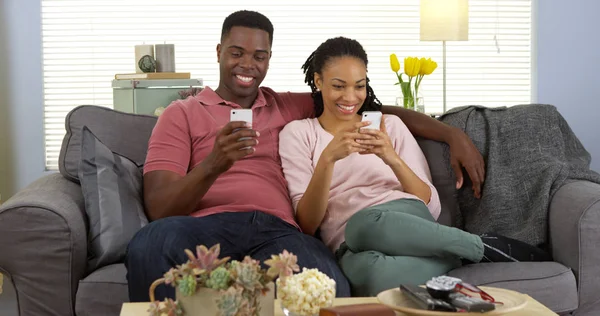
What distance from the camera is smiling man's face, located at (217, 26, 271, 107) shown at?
2.58m

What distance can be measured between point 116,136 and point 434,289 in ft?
4.72

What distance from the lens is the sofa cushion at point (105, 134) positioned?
8.68 feet

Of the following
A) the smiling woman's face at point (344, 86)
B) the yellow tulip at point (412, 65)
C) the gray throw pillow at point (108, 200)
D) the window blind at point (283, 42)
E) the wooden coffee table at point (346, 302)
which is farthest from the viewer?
the window blind at point (283, 42)

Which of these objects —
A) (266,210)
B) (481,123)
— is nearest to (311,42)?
(481,123)

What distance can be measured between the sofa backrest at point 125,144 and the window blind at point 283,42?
220 cm

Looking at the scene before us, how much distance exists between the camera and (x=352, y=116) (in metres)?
2.56

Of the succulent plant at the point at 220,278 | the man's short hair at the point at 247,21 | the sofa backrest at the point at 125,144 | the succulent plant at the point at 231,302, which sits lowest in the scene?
the succulent plant at the point at 231,302

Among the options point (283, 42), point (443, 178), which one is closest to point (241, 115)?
point (443, 178)

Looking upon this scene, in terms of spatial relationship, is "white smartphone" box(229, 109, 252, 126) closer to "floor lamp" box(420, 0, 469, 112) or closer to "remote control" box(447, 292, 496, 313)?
"remote control" box(447, 292, 496, 313)

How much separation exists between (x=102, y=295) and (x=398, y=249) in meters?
0.80

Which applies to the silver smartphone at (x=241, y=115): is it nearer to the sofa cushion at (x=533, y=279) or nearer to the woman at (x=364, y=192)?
the woman at (x=364, y=192)

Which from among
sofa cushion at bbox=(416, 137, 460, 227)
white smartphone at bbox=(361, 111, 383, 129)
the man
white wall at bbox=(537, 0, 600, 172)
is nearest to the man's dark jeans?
the man

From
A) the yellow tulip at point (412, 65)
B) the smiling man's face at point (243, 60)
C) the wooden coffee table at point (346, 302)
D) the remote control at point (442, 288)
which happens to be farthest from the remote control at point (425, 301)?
the yellow tulip at point (412, 65)

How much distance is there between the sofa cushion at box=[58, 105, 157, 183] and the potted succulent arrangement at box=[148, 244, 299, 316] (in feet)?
4.13
